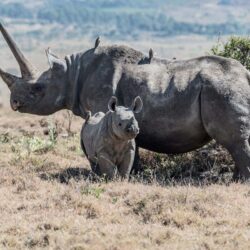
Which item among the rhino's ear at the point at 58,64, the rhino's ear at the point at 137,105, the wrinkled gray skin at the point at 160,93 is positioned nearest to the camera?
the rhino's ear at the point at 137,105

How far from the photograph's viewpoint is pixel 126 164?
50.7ft

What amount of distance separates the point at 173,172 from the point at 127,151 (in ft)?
5.66

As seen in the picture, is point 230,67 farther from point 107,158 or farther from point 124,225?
point 124,225

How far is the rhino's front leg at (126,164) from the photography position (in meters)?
15.4

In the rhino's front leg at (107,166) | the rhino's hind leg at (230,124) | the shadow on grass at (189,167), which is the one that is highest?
the rhino's hind leg at (230,124)

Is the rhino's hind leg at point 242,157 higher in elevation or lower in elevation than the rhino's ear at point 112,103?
lower

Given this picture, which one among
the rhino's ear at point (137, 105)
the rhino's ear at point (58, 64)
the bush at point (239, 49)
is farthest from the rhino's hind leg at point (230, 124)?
the bush at point (239, 49)

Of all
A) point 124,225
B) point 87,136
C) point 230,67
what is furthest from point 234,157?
point 124,225

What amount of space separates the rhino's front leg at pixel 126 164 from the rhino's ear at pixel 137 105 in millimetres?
727

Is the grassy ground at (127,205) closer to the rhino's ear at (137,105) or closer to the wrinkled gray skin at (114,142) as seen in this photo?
the wrinkled gray skin at (114,142)

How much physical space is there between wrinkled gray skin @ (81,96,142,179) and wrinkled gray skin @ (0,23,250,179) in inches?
30.9

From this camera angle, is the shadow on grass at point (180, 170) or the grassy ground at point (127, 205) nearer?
the grassy ground at point (127, 205)

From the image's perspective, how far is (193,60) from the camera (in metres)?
16.2

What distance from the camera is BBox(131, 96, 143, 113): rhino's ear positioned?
1509cm
